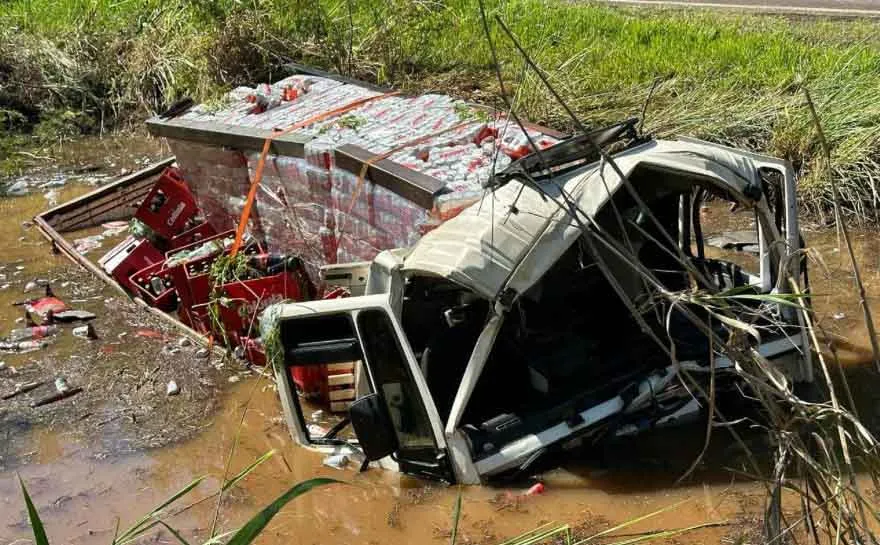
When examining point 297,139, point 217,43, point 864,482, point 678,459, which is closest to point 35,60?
point 217,43

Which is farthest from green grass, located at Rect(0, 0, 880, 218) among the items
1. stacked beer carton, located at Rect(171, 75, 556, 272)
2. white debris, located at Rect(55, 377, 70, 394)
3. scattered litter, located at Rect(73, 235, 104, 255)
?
white debris, located at Rect(55, 377, 70, 394)

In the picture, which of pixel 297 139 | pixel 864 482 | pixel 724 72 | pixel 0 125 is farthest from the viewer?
pixel 0 125

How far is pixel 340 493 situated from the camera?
20.8 ft

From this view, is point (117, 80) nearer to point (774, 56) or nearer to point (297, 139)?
point (297, 139)

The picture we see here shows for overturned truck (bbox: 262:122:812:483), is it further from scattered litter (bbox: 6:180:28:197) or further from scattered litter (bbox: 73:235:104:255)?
scattered litter (bbox: 6:180:28:197)

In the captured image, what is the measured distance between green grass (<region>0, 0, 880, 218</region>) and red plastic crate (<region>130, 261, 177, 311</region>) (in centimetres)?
360

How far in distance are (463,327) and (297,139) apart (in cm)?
266

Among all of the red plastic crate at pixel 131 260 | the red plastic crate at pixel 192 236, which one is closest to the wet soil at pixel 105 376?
the red plastic crate at pixel 131 260

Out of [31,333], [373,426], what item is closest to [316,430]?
[373,426]

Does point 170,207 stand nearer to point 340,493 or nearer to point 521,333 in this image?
point 340,493

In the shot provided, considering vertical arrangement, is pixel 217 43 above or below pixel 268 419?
above

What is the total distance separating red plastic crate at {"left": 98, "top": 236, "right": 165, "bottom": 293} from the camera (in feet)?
30.8

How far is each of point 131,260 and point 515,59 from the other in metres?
5.51

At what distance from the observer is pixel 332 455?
259 inches
